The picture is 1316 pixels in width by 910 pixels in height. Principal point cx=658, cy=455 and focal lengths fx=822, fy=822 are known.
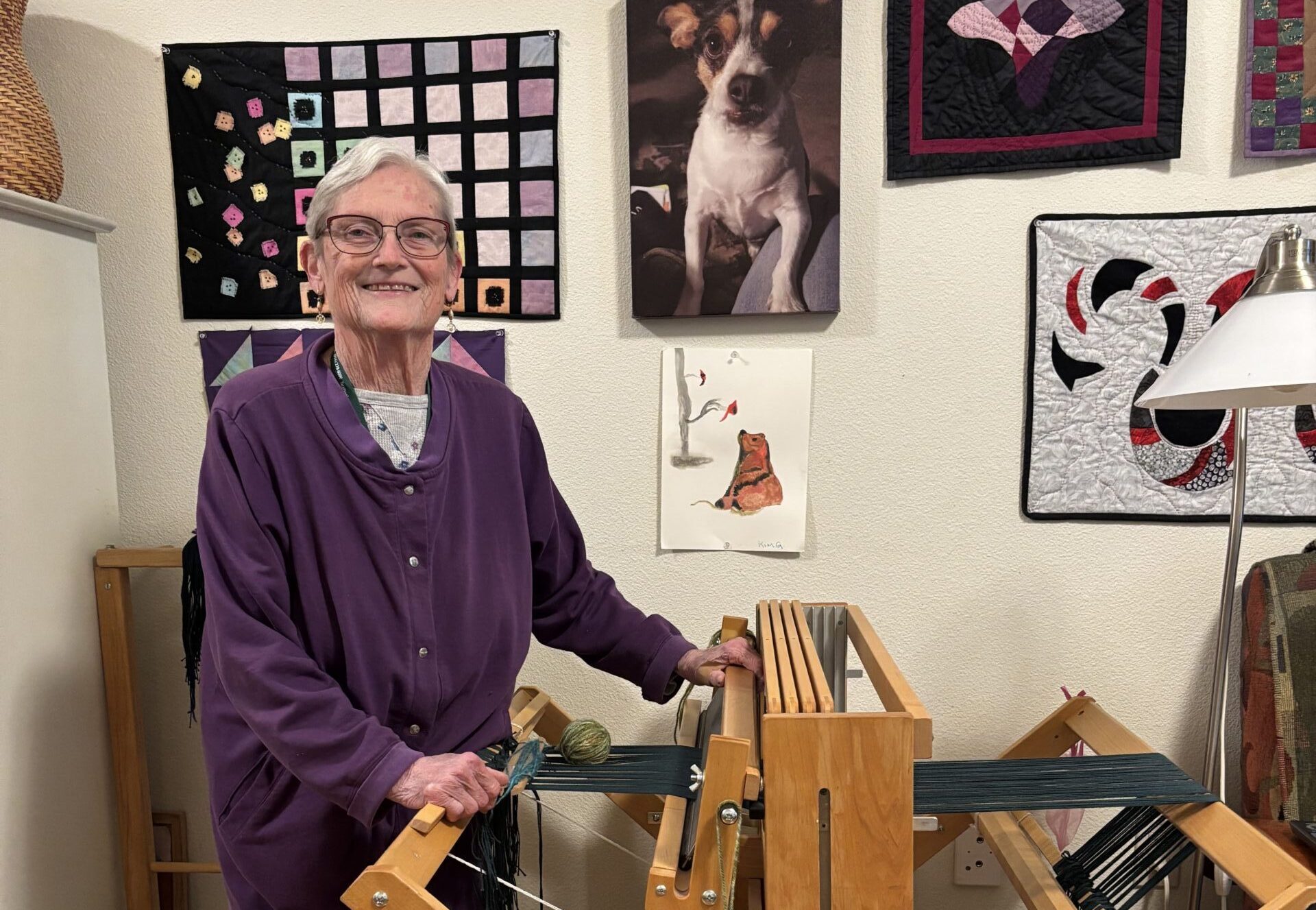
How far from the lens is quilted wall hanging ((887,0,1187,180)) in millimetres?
1402

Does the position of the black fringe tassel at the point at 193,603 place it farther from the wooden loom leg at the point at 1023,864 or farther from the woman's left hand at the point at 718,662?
the wooden loom leg at the point at 1023,864

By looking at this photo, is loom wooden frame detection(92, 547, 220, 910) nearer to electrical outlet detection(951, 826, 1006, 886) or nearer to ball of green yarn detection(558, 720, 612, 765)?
ball of green yarn detection(558, 720, 612, 765)

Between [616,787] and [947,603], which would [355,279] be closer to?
[616,787]

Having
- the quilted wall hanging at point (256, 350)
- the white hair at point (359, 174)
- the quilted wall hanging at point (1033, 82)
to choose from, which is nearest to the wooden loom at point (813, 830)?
the white hair at point (359, 174)

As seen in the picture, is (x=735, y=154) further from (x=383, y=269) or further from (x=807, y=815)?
(x=807, y=815)

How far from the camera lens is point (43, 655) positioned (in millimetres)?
1384

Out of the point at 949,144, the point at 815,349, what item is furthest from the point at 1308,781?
the point at 949,144

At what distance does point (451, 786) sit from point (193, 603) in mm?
776

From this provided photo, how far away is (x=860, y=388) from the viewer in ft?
4.97

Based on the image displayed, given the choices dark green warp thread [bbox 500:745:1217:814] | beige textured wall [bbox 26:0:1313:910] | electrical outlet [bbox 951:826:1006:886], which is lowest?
electrical outlet [bbox 951:826:1006:886]

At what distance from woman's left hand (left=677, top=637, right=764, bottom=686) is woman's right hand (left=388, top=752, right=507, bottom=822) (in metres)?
0.36

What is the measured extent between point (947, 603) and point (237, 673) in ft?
3.88

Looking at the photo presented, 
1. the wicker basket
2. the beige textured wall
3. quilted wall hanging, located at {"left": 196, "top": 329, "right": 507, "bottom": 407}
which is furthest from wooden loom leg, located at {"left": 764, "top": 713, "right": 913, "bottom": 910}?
the wicker basket

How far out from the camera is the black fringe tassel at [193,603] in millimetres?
1370
